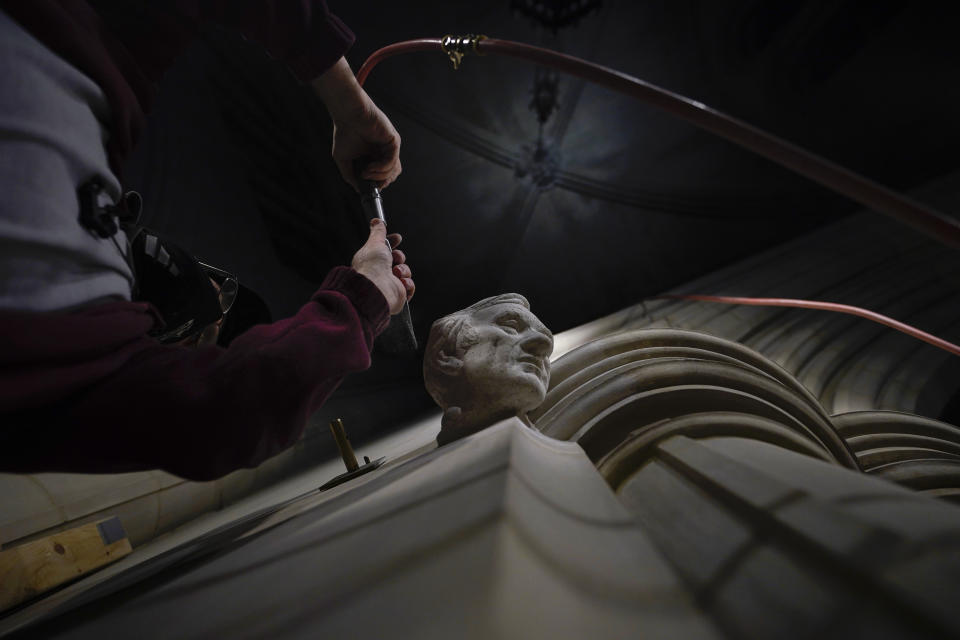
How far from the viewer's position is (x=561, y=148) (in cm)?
426

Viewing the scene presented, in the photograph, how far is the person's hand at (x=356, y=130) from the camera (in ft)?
2.82

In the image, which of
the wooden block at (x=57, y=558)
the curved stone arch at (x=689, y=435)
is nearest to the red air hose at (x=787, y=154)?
the curved stone arch at (x=689, y=435)

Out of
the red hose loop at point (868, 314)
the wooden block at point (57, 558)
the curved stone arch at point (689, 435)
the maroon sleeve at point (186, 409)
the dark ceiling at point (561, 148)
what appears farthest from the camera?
the dark ceiling at point (561, 148)

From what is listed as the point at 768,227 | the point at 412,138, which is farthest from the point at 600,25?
the point at 768,227

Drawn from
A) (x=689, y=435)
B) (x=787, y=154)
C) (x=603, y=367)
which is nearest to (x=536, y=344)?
(x=603, y=367)

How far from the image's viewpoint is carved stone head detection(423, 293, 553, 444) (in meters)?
0.83

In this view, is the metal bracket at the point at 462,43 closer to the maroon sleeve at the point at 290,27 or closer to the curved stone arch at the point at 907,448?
the maroon sleeve at the point at 290,27

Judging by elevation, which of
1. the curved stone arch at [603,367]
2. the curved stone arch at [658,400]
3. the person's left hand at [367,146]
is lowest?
the curved stone arch at [658,400]

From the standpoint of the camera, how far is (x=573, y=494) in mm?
426

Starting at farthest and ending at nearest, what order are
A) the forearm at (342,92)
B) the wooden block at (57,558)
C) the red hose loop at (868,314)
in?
1. the red hose loop at (868,314)
2. the wooden block at (57,558)
3. the forearm at (342,92)

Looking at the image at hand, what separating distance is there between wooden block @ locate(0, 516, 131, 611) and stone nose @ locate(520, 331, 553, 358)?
144cm

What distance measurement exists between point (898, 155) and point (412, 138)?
5.18 meters

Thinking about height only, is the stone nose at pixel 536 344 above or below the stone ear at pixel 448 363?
below

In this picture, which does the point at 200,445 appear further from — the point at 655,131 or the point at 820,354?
the point at 655,131
